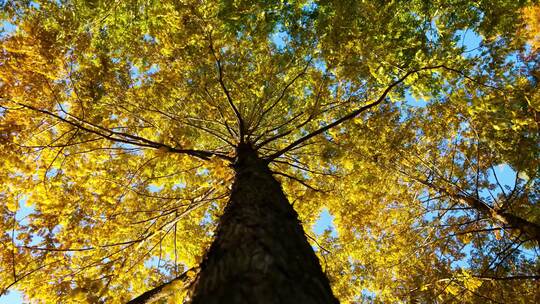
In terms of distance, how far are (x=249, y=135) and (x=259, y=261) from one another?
3325 mm

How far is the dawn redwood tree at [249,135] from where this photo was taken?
3830 millimetres

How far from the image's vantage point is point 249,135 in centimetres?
458

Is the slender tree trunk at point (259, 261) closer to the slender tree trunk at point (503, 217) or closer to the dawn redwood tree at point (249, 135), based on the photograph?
the dawn redwood tree at point (249, 135)

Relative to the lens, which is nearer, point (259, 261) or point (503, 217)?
point (259, 261)

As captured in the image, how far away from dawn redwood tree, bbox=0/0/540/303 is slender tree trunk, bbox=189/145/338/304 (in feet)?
0.16

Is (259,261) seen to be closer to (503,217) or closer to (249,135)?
(249,135)

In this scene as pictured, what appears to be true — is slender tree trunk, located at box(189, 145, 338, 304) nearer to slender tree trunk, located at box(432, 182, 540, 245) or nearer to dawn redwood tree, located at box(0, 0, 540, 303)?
dawn redwood tree, located at box(0, 0, 540, 303)

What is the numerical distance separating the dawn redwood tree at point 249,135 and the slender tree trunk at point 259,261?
0.05 metres

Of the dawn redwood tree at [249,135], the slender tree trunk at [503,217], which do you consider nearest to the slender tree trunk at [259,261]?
the dawn redwood tree at [249,135]

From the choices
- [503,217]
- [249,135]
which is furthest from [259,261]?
[503,217]

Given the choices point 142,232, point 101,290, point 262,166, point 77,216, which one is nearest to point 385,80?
point 262,166

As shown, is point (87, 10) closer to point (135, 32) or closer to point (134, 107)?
point (135, 32)

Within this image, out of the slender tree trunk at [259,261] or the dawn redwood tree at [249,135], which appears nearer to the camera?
the slender tree trunk at [259,261]

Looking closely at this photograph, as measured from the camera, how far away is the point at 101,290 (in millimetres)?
3342
